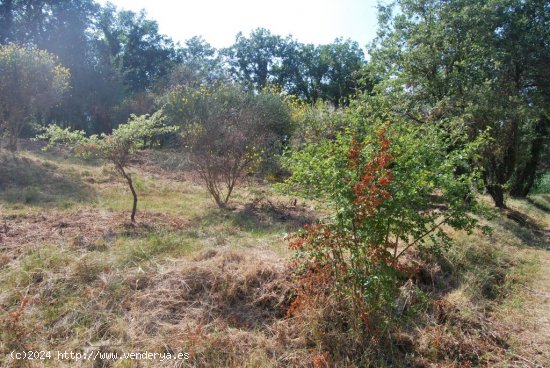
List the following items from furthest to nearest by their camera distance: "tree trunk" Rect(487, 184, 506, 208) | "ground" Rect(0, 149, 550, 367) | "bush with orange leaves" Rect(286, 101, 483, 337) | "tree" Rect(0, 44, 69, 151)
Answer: "tree" Rect(0, 44, 69, 151) → "tree trunk" Rect(487, 184, 506, 208) → "ground" Rect(0, 149, 550, 367) → "bush with orange leaves" Rect(286, 101, 483, 337)

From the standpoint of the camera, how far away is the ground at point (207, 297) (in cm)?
339

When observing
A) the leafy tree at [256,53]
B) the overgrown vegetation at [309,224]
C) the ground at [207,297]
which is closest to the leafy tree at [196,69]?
→ the leafy tree at [256,53]

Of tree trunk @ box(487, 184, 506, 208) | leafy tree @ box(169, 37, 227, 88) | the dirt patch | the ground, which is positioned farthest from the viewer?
leafy tree @ box(169, 37, 227, 88)

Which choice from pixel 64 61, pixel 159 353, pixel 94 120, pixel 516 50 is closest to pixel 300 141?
pixel 516 50

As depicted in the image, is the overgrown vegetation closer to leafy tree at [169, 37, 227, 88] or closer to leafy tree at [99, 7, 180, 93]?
leafy tree at [169, 37, 227, 88]

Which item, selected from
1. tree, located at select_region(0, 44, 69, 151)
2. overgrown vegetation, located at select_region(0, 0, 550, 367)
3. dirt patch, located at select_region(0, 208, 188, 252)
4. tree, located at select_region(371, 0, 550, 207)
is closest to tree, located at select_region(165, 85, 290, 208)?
overgrown vegetation, located at select_region(0, 0, 550, 367)

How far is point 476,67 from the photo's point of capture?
9.31 meters

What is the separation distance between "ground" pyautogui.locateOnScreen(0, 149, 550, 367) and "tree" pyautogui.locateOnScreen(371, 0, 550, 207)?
3.87m

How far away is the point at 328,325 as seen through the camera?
3.63 meters

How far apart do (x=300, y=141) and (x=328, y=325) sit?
8.99m

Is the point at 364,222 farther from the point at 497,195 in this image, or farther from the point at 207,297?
the point at 497,195

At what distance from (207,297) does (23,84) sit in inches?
467

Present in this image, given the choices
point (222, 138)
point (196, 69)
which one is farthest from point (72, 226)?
point (196, 69)

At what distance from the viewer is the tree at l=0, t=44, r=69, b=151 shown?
11.7m
